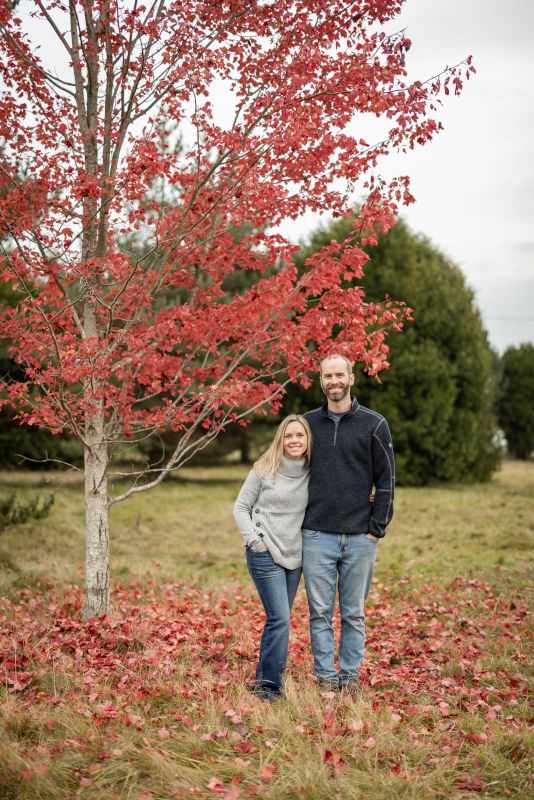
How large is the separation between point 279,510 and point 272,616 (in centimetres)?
65

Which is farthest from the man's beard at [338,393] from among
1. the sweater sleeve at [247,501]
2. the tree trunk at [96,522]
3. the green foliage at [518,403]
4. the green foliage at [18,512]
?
the green foliage at [518,403]

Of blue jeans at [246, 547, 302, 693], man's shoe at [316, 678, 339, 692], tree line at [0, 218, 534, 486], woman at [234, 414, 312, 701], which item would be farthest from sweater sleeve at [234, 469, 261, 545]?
tree line at [0, 218, 534, 486]

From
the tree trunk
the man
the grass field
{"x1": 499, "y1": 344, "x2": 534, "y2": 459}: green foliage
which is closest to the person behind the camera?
the grass field

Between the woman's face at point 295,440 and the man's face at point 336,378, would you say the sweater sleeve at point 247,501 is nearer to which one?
the woman's face at point 295,440

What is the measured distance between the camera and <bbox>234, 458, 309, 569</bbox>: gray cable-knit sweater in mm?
4211

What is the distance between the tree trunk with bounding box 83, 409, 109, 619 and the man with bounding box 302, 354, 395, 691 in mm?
2173

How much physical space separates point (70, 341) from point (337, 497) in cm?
257

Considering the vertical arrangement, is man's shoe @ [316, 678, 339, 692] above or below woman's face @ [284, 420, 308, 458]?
below

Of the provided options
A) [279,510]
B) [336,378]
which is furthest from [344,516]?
[336,378]

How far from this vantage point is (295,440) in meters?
4.27

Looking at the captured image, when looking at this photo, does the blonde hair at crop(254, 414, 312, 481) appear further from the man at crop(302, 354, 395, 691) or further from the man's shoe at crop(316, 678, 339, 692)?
the man's shoe at crop(316, 678, 339, 692)

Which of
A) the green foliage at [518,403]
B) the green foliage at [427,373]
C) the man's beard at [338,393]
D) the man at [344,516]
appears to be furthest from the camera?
the green foliage at [518,403]

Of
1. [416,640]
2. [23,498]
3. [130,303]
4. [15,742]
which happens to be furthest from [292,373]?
[23,498]

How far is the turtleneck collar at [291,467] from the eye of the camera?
14.2ft
